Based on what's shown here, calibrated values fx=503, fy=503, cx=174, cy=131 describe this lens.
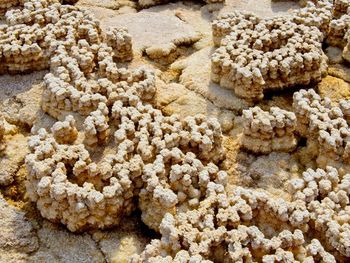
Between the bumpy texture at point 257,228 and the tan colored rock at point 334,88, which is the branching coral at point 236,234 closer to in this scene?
the bumpy texture at point 257,228

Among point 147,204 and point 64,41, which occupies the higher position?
point 64,41

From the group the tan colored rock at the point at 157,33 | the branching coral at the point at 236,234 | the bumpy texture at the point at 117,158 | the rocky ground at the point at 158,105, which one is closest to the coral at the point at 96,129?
the bumpy texture at the point at 117,158

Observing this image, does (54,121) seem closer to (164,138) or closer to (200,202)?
(164,138)

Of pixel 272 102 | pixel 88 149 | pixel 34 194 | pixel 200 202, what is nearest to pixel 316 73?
pixel 272 102

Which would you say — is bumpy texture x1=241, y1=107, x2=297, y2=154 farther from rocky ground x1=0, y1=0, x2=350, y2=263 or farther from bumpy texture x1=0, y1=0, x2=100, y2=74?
bumpy texture x1=0, y1=0, x2=100, y2=74

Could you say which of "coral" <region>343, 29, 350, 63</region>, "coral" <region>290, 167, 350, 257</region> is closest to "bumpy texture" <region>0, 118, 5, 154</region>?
"coral" <region>290, 167, 350, 257</region>

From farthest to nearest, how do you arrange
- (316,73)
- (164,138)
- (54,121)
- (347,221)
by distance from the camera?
(316,73), (54,121), (164,138), (347,221)
